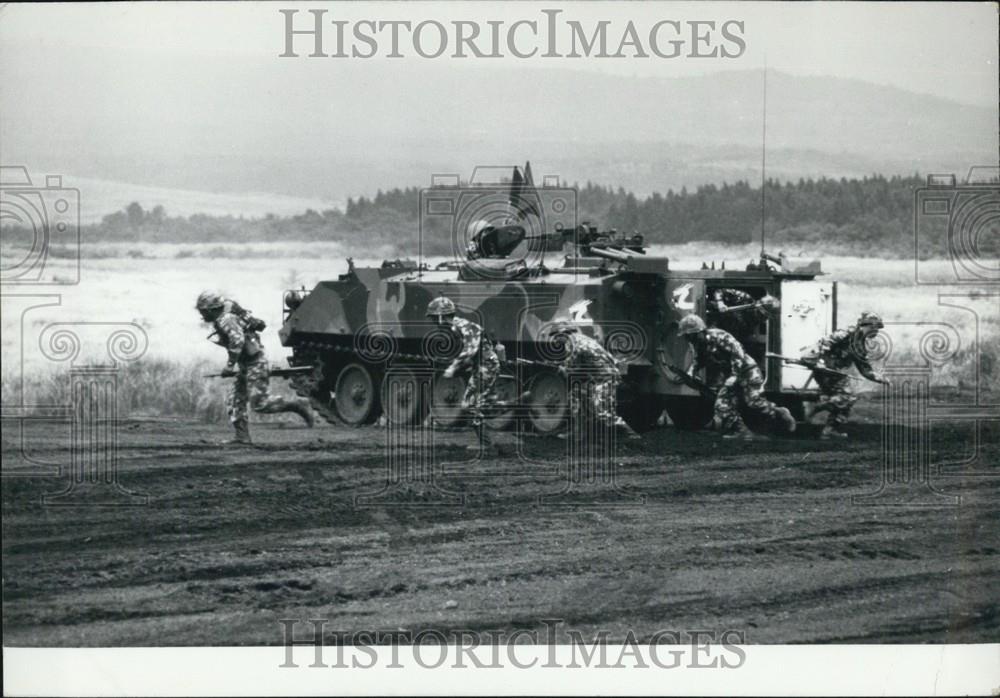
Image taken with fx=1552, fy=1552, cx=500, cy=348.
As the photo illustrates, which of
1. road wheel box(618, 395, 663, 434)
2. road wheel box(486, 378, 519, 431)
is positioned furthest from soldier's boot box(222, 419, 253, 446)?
road wheel box(618, 395, 663, 434)

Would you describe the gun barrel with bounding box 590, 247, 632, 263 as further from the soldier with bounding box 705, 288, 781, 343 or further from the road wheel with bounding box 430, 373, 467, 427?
the road wheel with bounding box 430, 373, 467, 427

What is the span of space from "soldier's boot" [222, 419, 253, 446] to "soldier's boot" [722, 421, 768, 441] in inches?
163

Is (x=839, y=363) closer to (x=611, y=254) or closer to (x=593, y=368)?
(x=593, y=368)

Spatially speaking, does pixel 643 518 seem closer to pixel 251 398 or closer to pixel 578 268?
→ pixel 578 268

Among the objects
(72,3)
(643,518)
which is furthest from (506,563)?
(72,3)

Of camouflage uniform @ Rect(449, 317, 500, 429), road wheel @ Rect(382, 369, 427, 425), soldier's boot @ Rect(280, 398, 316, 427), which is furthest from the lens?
road wheel @ Rect(382, 369, 427, 425)

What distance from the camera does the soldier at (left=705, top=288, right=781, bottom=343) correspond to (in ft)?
44.9

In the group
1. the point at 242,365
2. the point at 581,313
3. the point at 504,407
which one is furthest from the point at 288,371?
the point at 581,313

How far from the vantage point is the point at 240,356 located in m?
13.3

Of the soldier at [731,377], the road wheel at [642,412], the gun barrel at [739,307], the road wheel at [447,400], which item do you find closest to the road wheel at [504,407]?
the road wheel at [447,400]

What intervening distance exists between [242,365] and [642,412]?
11.6 ft

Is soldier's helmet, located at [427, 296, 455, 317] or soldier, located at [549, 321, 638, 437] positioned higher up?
soldier's helmet, located at [427, 296, 455, 317]

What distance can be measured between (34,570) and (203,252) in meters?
3.84

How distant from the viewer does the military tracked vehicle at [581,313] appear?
13.6m
